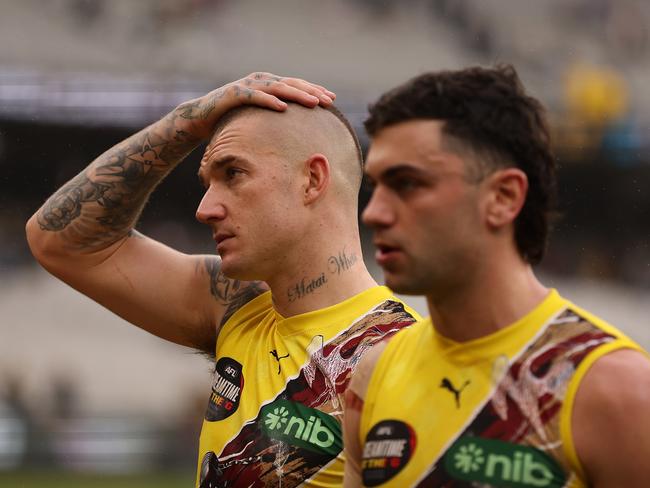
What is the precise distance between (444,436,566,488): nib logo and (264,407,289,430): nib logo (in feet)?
4.05

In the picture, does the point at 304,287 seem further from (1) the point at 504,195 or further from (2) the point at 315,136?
(1) the point at 504,195

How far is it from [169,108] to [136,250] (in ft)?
46.7

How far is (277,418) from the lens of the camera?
439 cm

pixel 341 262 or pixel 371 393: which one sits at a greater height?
pixel 341 262

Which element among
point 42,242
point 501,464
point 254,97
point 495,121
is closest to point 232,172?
point 254,97

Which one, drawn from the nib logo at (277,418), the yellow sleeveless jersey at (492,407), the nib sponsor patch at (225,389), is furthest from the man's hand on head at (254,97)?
the yellow sleeveless jersey at (492,407)

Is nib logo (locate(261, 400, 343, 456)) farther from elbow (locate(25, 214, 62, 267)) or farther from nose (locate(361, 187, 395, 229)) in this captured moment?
elbow (locate(25, 214, 62, 267))

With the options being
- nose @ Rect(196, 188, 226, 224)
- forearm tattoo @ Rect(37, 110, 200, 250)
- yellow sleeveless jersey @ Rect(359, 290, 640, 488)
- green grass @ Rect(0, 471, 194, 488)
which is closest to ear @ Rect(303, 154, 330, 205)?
nose @ Rect(196, 188, 226, 224)

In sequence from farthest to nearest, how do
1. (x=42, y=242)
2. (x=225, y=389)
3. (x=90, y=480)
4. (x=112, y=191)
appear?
(x=90, y=480)
(x=42, y=242)
(x=112, y=191)
(x=225, y=389)

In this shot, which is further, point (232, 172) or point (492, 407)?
point (232, 172)

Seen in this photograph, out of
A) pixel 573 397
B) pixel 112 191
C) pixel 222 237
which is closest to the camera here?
pixel 573 397

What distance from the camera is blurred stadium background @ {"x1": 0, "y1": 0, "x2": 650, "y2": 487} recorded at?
1823cm

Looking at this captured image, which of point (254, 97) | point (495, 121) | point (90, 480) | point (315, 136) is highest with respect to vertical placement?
point (254, 97)

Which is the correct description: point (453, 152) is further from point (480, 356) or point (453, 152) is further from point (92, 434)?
point (92, 434)
